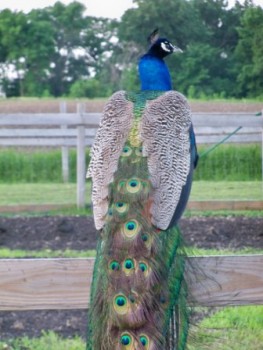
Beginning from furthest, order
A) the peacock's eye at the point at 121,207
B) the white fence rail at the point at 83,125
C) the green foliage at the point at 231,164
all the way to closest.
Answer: the green foliage at the point at 231,164 < the white fence rail at the point at 83,125 < the peacock's eye at the point at 121,207

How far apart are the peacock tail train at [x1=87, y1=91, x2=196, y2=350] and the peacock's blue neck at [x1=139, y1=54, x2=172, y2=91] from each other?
3.27 feet

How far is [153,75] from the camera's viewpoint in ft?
16.0

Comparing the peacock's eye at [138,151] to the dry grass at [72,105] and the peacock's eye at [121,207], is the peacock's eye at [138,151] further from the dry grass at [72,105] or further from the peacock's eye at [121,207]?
the dry grass at [72,105]

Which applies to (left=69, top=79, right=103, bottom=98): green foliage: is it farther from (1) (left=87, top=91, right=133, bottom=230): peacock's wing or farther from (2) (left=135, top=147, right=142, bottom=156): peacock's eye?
(2) (left=135, top=147, right=142, bottom=156): peacock's eye

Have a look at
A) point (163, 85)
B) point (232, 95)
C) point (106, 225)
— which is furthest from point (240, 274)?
point (232, 95)

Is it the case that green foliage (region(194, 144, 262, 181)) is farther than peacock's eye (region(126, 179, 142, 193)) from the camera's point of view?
Yes

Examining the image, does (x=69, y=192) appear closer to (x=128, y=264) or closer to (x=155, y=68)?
(x=155, y=68)

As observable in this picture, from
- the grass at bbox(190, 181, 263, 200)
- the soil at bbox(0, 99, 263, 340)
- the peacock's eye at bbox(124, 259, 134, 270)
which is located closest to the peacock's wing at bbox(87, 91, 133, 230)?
the peacock's eye at bbox(124, 259, 134, 270)

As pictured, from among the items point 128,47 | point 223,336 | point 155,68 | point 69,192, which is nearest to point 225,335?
point 223,336

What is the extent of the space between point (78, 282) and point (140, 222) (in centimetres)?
32

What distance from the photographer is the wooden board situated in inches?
122

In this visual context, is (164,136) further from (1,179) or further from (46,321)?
(1,179)

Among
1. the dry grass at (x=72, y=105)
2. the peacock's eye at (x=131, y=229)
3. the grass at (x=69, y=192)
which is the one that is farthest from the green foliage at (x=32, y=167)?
the peacock's eye at (x=131, y=229)

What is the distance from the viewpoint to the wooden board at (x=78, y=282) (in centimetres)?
309
